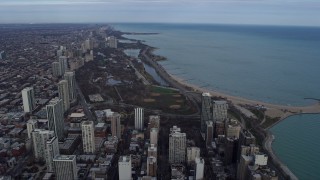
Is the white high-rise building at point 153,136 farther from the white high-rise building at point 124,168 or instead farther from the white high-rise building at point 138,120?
the white high-rise building at point 124,168

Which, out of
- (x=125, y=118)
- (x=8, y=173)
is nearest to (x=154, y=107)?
(x=125, y=118)

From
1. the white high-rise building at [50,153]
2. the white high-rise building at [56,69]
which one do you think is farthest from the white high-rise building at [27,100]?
the white high-rise building at [56,69]

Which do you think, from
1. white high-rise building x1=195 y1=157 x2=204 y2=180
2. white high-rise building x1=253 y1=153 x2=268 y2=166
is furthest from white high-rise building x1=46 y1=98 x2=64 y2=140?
white high-rise building x1=253 y1=153 x2=268 y2=166

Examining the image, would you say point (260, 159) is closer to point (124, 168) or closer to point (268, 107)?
point (124, 168)

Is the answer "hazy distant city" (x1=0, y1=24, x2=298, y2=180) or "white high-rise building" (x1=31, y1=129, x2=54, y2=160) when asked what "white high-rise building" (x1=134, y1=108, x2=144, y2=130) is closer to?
"hazy distant city" (x1=0, y1=24, x2=298, y2=180)

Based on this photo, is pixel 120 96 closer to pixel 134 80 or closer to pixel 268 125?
pixel 134 80
